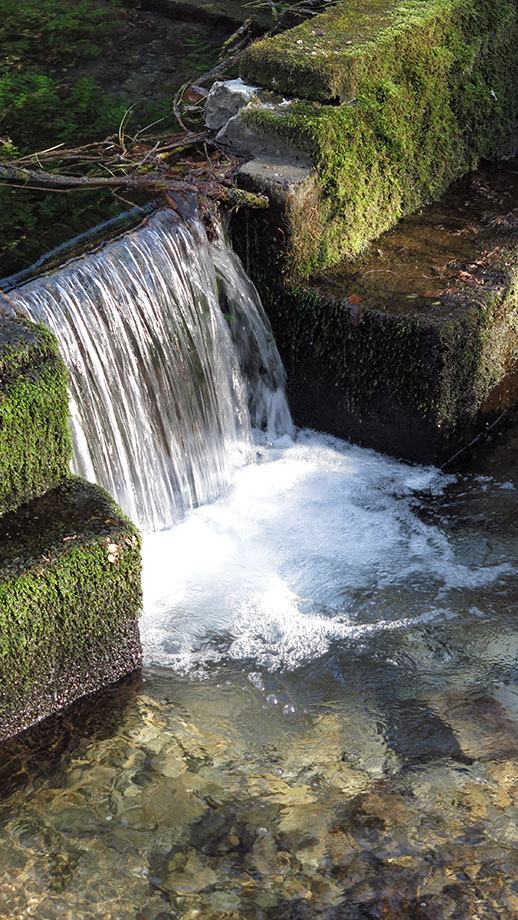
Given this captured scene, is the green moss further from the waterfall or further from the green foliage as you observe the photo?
the green foliage

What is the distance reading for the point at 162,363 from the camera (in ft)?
16.9

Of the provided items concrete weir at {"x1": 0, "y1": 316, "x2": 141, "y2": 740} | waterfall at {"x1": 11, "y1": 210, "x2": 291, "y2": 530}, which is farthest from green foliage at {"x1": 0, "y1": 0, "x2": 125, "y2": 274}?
concrete weir at {"x1": 0, "y1": 316, "x2": 141, "y2": 740}

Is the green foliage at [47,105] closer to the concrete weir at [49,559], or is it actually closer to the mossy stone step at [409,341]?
the mossy stone step at [409,341]

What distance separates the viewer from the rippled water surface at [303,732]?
3033mm

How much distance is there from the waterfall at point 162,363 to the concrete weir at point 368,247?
222 mm

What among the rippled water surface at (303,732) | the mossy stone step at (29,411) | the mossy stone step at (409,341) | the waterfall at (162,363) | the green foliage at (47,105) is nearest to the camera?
the rippled water surface at (303,732)

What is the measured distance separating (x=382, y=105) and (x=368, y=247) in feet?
2.79

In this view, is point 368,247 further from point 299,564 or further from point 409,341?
point 299,564

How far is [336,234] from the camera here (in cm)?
564

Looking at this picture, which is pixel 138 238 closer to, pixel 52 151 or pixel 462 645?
pixel 52 151

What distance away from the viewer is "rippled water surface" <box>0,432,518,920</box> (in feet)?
9.95

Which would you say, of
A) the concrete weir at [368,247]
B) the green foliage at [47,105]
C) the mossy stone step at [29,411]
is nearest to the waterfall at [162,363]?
the concrete weir at [368,247]

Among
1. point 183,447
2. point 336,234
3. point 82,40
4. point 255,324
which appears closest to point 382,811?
point 183,447

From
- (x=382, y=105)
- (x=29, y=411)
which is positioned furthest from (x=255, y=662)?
(x=382, y=105)
